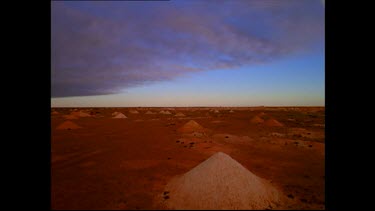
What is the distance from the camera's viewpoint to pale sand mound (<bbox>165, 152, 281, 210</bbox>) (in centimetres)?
558

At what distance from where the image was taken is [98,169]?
9.03 m

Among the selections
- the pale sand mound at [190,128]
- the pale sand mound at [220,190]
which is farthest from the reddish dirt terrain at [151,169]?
the pale sand mound at [190,128]

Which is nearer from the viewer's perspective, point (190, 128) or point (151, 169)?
point (151, 169)

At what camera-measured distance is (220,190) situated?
580 cm

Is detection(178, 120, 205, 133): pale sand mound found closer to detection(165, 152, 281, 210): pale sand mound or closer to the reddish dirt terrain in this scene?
the reddish dirt terrain

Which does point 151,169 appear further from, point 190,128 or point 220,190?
point 190,128

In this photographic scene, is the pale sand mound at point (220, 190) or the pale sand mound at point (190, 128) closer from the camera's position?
the pale sand mound at point (220, 190)

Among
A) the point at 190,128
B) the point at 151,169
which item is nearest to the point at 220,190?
the point at 151,169

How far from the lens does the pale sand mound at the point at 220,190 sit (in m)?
5.58

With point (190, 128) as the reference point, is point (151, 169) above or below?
below

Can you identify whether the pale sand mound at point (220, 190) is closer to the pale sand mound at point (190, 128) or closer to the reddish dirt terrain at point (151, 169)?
the reddish dirt terrain at point (151, 169)
